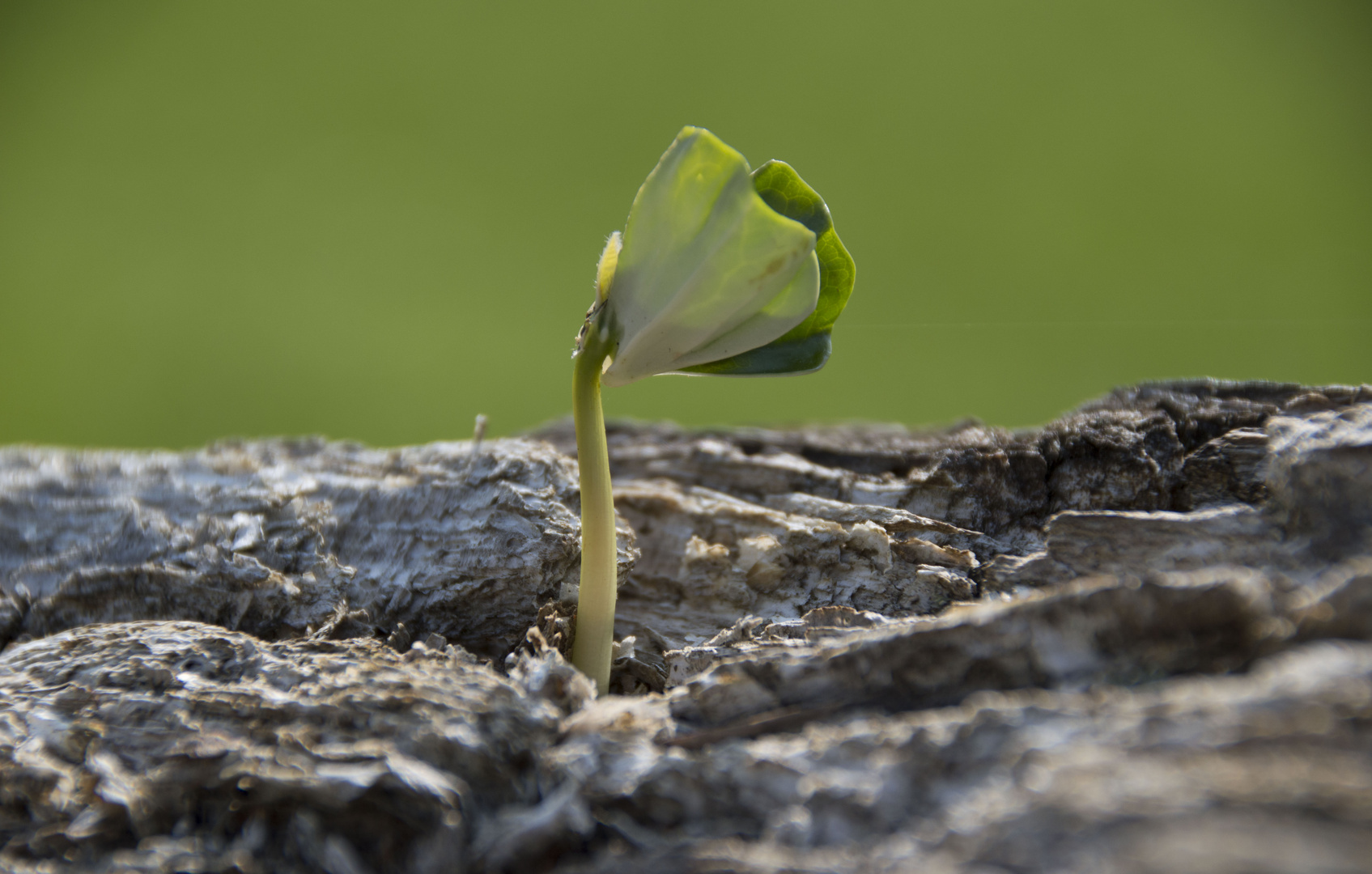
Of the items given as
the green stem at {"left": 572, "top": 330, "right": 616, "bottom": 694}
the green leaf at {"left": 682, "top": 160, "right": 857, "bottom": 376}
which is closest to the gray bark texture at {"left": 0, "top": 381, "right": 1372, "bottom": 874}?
the green stem at {"left": 572, "top": 330, "right": 616, "bottom": 694}

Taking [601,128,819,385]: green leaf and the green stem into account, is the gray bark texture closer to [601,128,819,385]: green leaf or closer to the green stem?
the green stem

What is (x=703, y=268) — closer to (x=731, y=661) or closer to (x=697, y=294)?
(x=697, y=294)

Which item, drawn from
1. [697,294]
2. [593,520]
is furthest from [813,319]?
[593,520]

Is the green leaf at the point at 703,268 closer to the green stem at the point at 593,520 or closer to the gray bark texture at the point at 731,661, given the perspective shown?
the green stem at the point at 593,520

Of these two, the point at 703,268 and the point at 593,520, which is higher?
the point at 703,268

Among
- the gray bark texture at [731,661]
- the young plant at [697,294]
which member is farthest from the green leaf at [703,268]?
the gray bark texture at [731,661]
